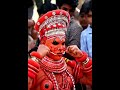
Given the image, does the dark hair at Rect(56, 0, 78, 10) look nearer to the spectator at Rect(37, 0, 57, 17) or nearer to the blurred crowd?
the blurred crowd

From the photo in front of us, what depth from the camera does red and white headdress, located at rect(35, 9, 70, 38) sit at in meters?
3.53

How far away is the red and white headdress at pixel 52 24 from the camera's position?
3531 millimetres

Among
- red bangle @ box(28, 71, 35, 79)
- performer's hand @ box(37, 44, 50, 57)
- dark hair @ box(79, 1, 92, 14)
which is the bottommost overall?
red bangle @ box(28, 71, 35, 79)

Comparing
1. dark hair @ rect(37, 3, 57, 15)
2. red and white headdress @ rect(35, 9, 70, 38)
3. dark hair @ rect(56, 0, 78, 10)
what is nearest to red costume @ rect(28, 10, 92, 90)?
red and white headdress @ rect(35, 9, 70, 38)

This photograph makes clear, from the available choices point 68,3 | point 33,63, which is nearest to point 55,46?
point 33,63

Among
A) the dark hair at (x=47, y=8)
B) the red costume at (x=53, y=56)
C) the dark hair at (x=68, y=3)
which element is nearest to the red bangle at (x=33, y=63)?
the red costume at (x=53, y=56)

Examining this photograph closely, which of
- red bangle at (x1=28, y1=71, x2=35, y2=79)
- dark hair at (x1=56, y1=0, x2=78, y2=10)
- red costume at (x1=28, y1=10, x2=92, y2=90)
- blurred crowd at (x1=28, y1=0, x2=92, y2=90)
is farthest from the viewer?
dark hair at (x1=56, y1=0, x2=78, y2=10)

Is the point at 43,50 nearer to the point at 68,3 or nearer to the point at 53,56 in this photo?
the point at 53,56

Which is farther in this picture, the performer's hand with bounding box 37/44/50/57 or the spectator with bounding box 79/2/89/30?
the spectator with bounding box 79/2/89/30

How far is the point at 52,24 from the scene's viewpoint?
3.53 meters

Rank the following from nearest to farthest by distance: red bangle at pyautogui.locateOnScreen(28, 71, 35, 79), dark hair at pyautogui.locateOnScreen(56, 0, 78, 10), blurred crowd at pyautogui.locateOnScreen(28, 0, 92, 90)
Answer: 1. red bangle at pyautogui.locateOnScreen(28, 71, 35, 79)
2. blurred crowd at pyautogui.locateOnScreen(28, 0, 92, 90)
3. dark hair at pyautogui.locateOnScreen(56, 0, 78, 10)

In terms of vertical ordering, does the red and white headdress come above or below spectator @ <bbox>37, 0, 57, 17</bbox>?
below
